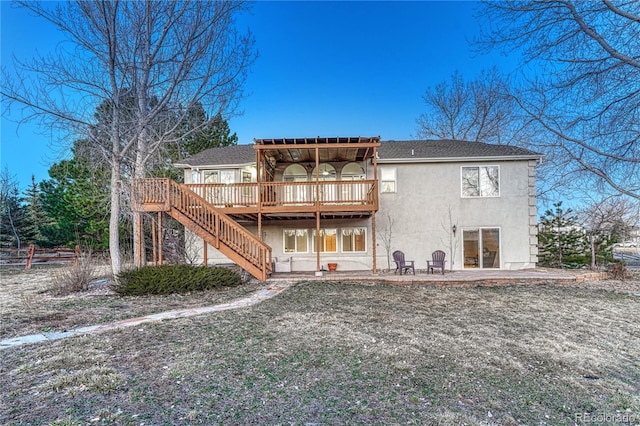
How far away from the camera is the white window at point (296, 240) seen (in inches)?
562

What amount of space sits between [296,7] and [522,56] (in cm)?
1086

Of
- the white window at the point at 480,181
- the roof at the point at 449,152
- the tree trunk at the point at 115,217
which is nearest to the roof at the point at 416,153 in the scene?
the roof at the point at 449,152

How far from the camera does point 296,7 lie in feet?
48.5

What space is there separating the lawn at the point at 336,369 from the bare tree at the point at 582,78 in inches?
133

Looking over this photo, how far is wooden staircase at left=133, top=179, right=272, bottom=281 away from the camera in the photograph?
10938mm

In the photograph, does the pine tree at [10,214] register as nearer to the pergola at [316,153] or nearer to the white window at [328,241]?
the pergola at [316,153]

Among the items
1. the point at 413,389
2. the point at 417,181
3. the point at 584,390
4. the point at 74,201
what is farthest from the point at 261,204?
the point at 74,201

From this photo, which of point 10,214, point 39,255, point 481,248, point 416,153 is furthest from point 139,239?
point 10,214

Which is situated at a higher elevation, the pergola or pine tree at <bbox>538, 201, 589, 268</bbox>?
the pergola

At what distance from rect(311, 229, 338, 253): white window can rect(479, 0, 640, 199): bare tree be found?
836 centimetres

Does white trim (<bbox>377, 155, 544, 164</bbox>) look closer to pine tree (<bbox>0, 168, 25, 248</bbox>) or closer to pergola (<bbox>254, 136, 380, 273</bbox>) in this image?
pergola (<bbox>254, 136, 380, 273</bbox>)

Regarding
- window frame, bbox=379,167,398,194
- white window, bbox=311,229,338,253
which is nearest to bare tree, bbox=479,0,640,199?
window frame, bbox=379,167,398,194

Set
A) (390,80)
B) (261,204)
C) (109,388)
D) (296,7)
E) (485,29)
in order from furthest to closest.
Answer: (390,80)
(296,7)
(261,204)
(485,29)
(109,388)

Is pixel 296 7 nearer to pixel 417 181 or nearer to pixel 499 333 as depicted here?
pixel 417 181
